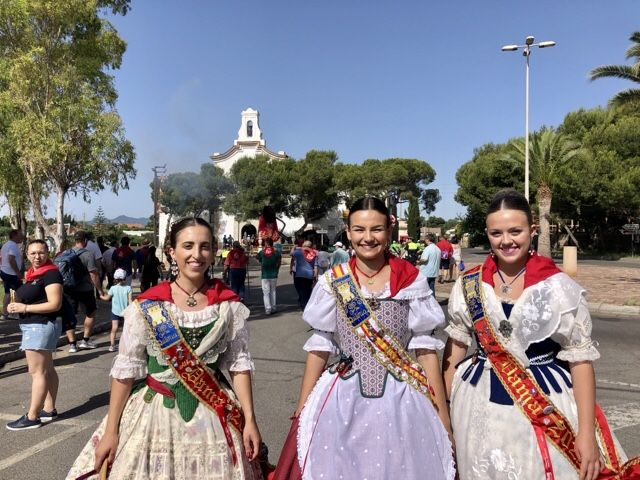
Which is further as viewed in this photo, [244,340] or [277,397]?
[277,397]

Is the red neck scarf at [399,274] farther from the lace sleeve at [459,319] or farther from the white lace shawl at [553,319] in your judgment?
the white lace shawl at [553,319]

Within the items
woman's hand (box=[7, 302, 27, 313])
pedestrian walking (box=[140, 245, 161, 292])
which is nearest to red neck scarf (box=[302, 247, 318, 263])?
pedestrian walking (box=[140, 245, 161, 292])

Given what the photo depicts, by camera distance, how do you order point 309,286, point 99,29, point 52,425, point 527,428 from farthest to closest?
1. point 99,29
2. point 309,286
3. point 52,425
4. point 527,428

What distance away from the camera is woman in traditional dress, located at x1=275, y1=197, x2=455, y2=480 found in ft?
7.82

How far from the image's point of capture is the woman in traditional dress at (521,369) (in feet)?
7.50

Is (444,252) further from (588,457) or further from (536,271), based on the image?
(588,457)

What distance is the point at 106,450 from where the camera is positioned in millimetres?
2516

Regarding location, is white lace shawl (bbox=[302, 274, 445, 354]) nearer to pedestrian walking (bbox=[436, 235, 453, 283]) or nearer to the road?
the road

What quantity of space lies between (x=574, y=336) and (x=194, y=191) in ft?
152

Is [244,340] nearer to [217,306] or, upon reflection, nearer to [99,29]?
[217,306]

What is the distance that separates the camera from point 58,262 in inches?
344

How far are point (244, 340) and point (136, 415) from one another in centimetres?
61

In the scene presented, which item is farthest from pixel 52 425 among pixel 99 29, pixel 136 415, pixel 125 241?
pixel 99 29

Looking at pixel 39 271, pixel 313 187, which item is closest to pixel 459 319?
pixel 39 271
